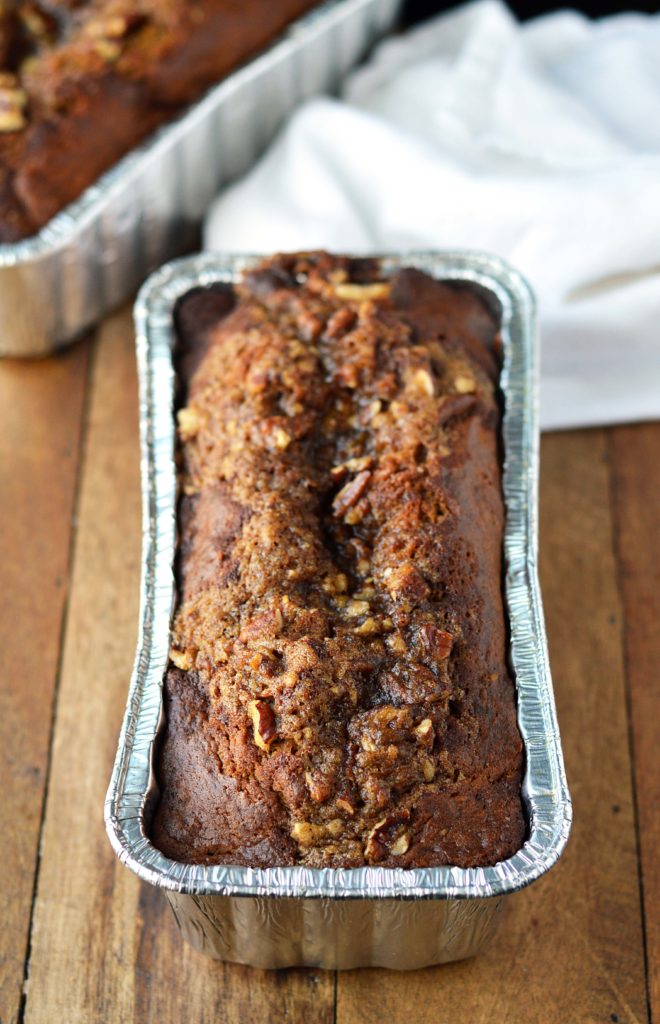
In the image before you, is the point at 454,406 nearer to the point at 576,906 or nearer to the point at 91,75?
the point at 576,906

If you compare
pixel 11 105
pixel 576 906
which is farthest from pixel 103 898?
pixel 11 105

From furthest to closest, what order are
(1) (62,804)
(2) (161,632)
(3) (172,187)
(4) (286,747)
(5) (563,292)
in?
(3) (172,187)
(5) (563,292)
(1) (62,804)
(2) (161,632)
(4) (286,747)

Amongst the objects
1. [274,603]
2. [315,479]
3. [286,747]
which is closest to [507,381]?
[315,479]

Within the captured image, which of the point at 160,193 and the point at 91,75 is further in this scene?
the point at 160,193

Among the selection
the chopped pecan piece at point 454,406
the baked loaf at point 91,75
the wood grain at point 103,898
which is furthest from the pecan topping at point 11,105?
the chopped pecan piece at point 454,406

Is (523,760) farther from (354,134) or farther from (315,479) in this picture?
(354,134)

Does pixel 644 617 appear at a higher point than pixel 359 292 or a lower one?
lower

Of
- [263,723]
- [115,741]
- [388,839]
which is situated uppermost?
[263,723]
